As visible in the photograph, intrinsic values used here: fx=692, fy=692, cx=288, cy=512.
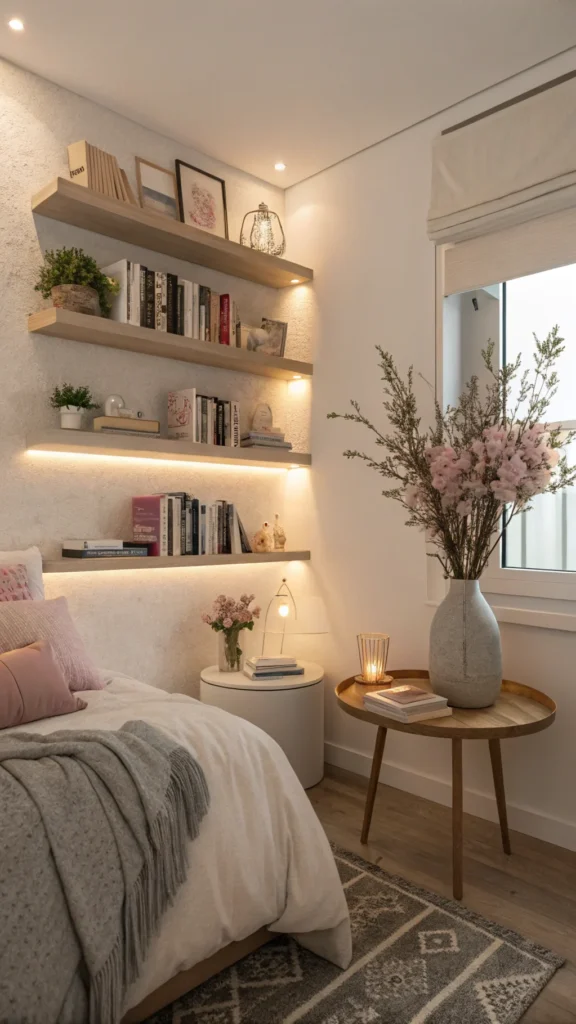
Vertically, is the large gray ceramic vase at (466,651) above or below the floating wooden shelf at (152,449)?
below

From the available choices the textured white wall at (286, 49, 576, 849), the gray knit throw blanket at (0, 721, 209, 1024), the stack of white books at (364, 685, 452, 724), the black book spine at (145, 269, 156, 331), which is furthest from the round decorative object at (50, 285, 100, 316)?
the stack of white books at (364, 685, 452, 724)

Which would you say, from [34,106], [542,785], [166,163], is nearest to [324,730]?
[542,785]

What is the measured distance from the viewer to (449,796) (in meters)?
2.86

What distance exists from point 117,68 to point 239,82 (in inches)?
18.9

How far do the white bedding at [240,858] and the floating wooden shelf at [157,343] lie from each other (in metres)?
1.46

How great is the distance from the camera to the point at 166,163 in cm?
320

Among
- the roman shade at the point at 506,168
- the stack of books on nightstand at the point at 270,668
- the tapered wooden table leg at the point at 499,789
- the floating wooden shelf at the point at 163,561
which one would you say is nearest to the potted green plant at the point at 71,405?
the floating wooden shelf at the point at 163,561

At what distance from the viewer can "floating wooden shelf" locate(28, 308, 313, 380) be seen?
2.61 m

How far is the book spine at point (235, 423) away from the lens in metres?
3.27

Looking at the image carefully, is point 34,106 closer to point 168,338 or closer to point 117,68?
point 117,68

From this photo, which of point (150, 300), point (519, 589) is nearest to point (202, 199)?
point (150, 300)

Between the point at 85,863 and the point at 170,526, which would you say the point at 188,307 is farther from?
the point at 85,863

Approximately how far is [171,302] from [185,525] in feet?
3.17

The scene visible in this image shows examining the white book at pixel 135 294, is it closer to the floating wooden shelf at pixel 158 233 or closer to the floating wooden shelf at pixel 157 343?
the floating wooden shelf at pixel 157 343
